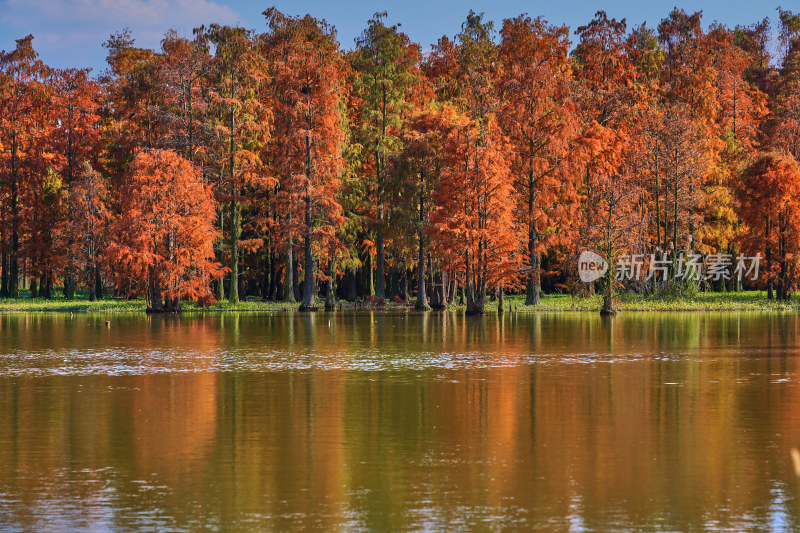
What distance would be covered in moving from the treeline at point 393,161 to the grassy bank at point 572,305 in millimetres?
1614

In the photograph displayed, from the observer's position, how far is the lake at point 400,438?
1336 centimetres

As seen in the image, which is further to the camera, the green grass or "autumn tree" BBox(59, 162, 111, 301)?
"autumn tree" BBox(59, 162, 111, 301)

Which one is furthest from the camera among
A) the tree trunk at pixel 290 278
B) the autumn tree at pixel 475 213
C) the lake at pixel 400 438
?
the tree trunk at pixel 290 278

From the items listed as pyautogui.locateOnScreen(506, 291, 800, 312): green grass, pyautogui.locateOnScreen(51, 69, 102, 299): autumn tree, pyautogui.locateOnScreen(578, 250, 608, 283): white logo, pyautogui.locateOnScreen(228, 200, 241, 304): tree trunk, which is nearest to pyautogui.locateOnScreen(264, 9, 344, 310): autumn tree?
pyautogui.locateOnScreen(228, 200, 241, 304): tree trunk

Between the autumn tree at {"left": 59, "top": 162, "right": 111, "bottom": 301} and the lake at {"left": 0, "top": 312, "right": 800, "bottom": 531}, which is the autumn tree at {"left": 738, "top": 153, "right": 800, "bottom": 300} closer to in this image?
the lake at {"left": 0, "top": 312, "right": 800, "bottom": 531}

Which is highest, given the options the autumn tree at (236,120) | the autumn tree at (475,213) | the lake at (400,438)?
the autumn tree at (236,120)

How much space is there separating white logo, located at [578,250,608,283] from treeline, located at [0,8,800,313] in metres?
0.94

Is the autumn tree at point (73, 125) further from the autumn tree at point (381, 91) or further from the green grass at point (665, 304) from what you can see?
the green grass at point (665, 304)

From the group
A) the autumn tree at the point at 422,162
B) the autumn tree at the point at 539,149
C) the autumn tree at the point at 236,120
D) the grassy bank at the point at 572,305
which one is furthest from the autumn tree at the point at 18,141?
the autumn tree at the point at 539,149

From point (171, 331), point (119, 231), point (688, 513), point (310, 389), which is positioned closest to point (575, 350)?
point (310, 389)

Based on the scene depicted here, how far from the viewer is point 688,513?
43.1ft

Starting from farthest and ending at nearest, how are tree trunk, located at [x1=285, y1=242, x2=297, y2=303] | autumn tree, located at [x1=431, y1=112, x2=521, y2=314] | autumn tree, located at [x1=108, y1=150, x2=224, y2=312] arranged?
tree trunk, located at [x1=285, y1=242, x2=297, y2=303]
autumn tree, located at [x1=108, y1=150, x2=224, y2=312]
autumn tree, located at [x1=431, y1=112, x2=521, y2=314]

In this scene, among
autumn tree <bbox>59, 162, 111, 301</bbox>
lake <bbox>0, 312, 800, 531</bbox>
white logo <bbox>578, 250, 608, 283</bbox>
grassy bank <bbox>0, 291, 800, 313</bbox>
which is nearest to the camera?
lake <bbox>0, 312, 800, 531</bbox>

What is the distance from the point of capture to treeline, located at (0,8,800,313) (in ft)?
237
